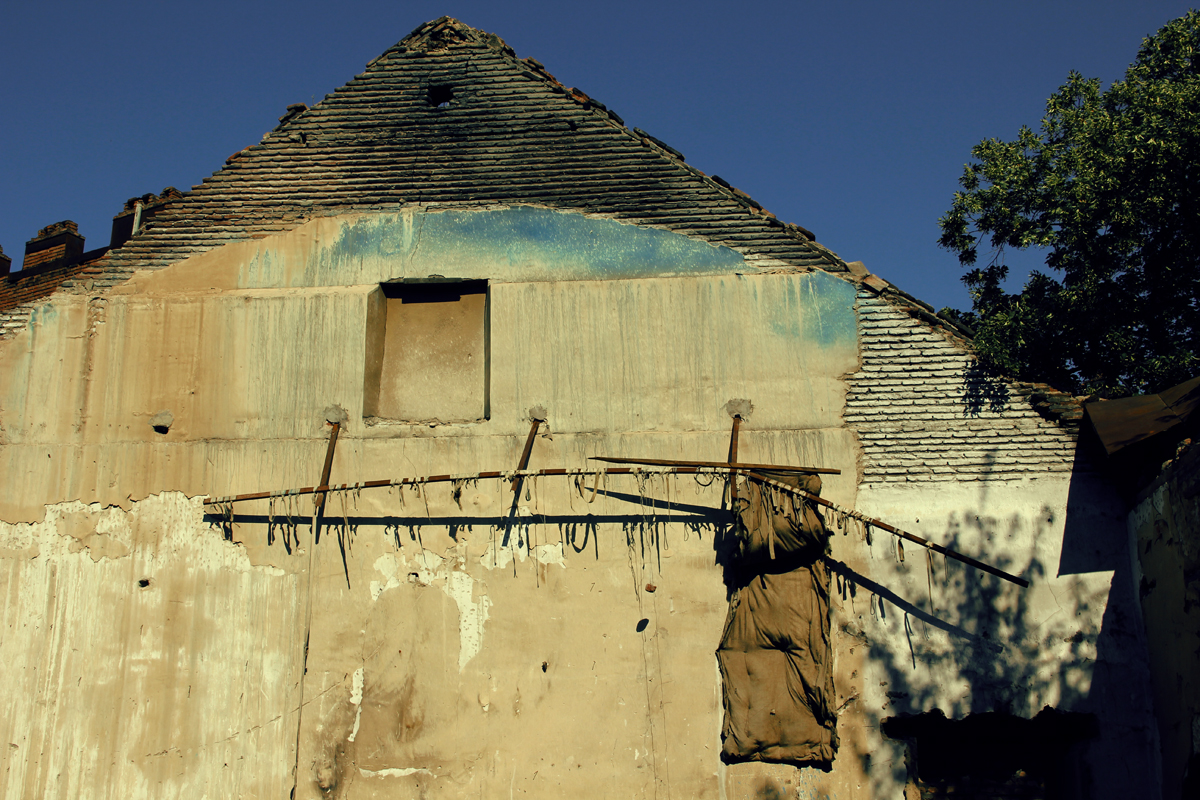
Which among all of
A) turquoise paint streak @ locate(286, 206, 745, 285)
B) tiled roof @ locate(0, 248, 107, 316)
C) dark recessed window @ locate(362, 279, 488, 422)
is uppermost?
tiled roof @ locate(0, 248, 107, 316)

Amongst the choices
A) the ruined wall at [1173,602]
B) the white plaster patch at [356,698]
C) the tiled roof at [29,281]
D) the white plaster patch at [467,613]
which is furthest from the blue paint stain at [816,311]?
the tiled roof at [29,281]

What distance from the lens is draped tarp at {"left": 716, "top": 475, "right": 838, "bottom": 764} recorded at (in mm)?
6734

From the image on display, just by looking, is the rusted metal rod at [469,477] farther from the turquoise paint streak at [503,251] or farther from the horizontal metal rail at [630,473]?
the turquoise paint streak at [503,251]

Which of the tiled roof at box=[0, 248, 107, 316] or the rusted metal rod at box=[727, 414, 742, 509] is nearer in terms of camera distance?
the rusted metal rod at box=[727, 414, 742, 509]

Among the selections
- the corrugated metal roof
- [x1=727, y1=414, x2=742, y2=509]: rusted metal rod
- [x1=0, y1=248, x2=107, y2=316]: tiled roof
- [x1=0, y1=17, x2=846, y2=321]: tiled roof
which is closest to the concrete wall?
[x1=727, y1=414, x2=742, y2=509]: rusted metal rod

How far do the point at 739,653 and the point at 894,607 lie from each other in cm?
120

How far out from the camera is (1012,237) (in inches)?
397

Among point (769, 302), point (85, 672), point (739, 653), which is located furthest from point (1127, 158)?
point (85, 672)

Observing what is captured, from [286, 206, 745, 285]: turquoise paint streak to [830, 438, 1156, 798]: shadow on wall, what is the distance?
2.92 meters

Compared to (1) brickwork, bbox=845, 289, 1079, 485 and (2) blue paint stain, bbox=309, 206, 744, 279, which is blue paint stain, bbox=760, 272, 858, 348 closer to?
(1) brickwork, bbox=845, 289, 1079, 485

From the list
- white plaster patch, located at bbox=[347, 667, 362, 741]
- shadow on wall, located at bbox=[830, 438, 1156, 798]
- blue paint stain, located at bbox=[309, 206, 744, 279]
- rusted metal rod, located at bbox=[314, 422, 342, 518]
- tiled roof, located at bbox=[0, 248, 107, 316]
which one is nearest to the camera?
shadow on wall, located at bbox=[830, 438, 1156, 798]

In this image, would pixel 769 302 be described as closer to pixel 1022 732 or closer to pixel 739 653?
pixel 739 653

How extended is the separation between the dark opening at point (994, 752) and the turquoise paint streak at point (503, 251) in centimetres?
384

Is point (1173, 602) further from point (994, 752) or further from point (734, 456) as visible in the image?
point (734, 456)
